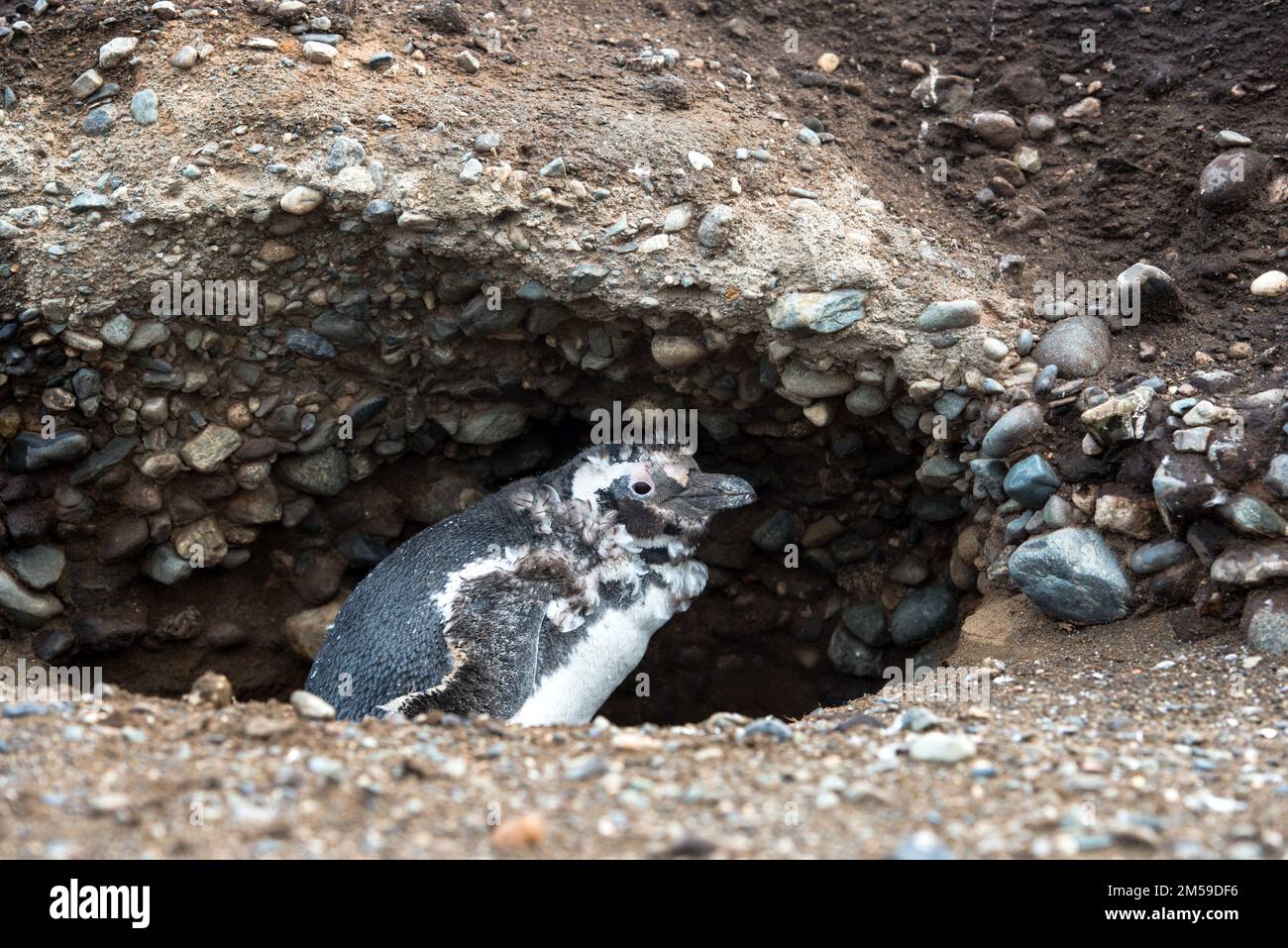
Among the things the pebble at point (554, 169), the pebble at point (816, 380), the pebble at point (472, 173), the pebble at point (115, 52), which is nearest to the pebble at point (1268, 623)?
the pebble at point (816, 380)

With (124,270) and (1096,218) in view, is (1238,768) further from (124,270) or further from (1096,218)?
(124,270)

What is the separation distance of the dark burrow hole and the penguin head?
20.4 inches

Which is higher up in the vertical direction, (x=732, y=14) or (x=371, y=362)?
(x=732, y=14)

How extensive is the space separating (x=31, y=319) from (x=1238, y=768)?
3705 mm

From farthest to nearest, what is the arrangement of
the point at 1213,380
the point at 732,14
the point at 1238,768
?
the point at 732,14, the point at 1213,380, the point at 1238,768

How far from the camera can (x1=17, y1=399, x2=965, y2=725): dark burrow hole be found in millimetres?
4555

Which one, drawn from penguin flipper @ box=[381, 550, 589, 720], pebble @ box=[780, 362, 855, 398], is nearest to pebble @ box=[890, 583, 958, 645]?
pebble @ box=[780, 362, 855, 398]

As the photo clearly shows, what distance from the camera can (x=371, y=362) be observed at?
14.7 ft

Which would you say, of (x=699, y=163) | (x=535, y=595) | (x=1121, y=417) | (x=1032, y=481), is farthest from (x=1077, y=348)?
(x=535, y=595)

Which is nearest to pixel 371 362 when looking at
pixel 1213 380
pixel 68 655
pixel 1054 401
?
pixel 68 655

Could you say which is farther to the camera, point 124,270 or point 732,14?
point 732,14

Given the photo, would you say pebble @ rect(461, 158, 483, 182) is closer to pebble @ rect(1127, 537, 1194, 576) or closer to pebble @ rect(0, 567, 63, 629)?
pebble @ rect(0, 567, 63, 629)

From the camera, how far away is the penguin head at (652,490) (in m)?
4.14

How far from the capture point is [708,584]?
5109 millimetres
